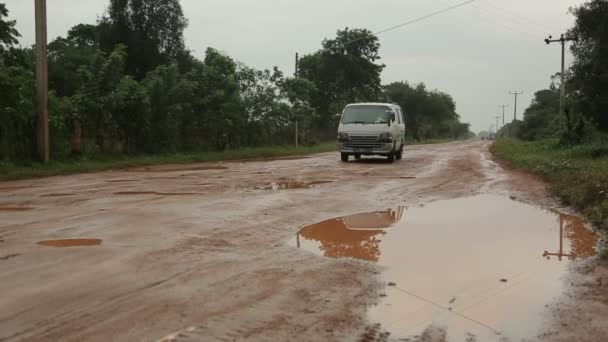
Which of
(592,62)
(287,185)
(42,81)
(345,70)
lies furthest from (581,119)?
(345,70)

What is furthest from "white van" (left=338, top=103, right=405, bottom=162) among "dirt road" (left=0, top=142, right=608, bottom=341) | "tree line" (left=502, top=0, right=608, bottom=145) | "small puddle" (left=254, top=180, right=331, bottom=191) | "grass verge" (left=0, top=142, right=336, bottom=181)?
"tree line" (left=502, top=0, right=608, bottom=145)

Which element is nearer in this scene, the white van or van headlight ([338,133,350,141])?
the white van

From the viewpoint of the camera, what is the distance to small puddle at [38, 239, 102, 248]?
5879mm

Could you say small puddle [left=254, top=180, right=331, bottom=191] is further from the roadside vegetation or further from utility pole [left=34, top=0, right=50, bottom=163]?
utility pole [left=34, top=0, right=50, bottom=163]

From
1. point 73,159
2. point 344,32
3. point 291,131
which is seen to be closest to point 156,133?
point 73,159

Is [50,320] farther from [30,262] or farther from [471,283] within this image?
[471,283]

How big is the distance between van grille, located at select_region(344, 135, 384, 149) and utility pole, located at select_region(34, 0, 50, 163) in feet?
31.1

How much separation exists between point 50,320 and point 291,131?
3038 centimetres

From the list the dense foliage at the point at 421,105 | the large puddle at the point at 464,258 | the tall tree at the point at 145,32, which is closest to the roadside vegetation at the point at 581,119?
the large puddle at the point at 464,258

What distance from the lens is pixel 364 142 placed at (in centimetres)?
1905

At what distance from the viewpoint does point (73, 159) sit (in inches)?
704

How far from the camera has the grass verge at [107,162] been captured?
14933mm

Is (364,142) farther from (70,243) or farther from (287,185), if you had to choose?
(70,243)

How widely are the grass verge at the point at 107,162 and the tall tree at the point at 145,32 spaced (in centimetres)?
2479
